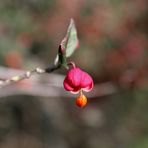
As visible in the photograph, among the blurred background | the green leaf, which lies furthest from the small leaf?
the blurred background

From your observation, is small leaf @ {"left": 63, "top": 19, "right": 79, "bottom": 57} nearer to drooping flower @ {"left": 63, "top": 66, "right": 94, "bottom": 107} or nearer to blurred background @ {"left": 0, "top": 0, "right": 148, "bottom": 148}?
drooping flower @ {"left": 63, "top": 66, "right": 94, "bottom": 107}

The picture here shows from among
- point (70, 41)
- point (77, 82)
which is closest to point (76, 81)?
point (77, 82)

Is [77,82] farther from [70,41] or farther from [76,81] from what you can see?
[70,41]

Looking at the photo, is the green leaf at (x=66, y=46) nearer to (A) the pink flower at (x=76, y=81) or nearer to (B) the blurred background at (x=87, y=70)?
(A) the pink flower at (x=76, y=81)

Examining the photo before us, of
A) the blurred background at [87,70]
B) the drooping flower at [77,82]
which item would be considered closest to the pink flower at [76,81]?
the drooping flower at [77,82]

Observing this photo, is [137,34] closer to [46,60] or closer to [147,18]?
[147,18]

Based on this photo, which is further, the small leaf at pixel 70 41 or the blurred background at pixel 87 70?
the blurred background at pixel 87 70
